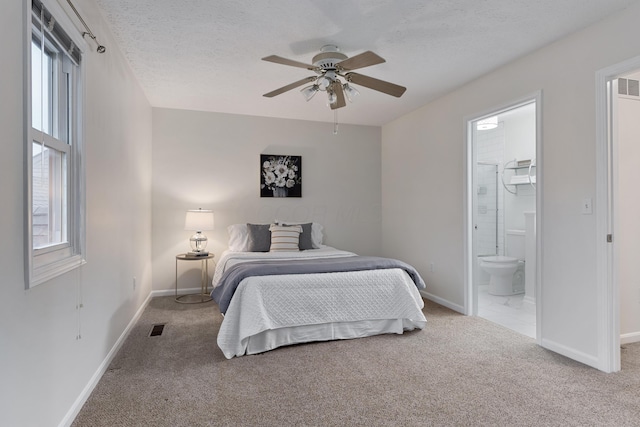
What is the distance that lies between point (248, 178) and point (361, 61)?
2757 millimetres

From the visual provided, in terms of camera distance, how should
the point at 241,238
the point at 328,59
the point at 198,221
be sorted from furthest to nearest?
the point at 241,238 → the point at 198,221 → the point at 328,59

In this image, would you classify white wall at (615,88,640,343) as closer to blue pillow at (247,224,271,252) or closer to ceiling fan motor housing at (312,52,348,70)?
ceiling fan motor housing at (312,52,348,70)

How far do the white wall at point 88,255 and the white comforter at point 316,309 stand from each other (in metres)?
0.91

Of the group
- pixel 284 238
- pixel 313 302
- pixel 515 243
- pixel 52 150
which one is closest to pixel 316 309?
pixel 313 302

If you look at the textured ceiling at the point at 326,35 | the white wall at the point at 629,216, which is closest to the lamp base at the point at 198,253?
the textured ceiling at the point at 326,35

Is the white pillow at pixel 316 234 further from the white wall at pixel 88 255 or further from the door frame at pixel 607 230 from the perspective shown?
the door frame at pixel 607 230

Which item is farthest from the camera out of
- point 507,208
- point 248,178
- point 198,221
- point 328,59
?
point 507,208

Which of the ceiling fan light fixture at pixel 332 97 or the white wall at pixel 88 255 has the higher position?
the ceiling fan light fixture at pixel 332 97

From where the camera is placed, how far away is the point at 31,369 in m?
1.47

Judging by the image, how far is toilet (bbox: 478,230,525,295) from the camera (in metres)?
4.75

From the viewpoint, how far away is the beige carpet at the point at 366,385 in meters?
1.94

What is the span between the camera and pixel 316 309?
303 centimetres

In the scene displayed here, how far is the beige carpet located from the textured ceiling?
2.37m

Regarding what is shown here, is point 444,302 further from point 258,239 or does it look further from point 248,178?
point 248,178
